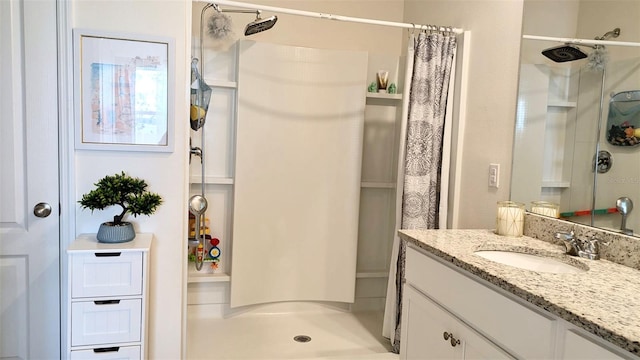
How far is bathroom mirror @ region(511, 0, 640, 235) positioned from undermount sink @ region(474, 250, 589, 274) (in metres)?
0.22

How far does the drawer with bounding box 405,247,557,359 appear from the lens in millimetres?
1148

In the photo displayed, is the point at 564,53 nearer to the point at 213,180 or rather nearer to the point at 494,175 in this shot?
the point at 494,175

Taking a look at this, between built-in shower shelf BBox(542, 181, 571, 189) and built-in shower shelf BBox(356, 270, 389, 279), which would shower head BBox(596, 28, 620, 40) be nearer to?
built-in shower shelf BBox(542, 181, 571, 189)

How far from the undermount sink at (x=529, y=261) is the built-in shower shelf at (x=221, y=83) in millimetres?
1970

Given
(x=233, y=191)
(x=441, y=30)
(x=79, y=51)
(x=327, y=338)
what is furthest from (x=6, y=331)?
(x=441, y=30)

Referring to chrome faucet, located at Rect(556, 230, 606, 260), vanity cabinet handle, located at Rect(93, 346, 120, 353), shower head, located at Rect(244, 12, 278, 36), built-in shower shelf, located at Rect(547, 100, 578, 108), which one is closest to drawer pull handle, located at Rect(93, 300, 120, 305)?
vanity cabinet handle, located at Rect(93, 346, 120, 353)

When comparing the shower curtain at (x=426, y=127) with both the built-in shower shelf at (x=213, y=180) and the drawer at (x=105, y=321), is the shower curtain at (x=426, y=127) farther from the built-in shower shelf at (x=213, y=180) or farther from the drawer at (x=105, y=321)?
the drawer at (x=105, y=321)

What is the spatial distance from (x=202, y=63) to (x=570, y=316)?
2.45 metres

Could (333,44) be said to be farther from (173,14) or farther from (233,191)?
(173,14)

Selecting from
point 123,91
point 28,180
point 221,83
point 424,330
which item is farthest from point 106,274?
point 221,83

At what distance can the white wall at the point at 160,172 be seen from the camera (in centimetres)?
194

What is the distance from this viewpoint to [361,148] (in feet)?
10.5

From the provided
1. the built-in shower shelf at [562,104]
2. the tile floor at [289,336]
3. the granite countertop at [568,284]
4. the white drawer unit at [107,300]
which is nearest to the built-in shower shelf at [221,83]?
the white drawer unit at [107,300]

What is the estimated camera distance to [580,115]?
175 cm
